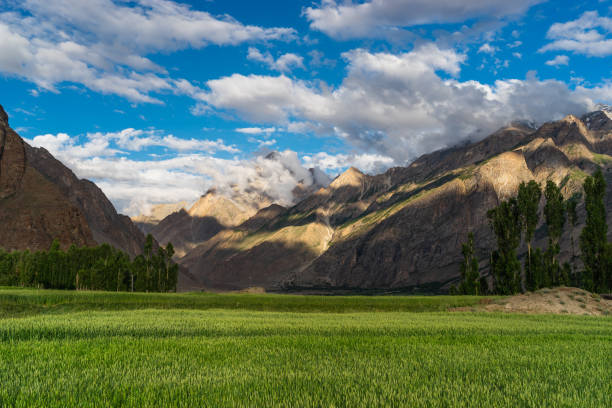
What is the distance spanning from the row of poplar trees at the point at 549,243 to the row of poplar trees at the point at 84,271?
3610 inches

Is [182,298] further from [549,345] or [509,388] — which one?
[509,388]

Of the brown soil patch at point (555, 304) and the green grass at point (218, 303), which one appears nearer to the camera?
the brown soil patch at point (555, 304)

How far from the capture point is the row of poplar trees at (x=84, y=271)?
11494 centimetres

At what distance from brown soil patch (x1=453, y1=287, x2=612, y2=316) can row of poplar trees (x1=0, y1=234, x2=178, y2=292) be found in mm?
94913

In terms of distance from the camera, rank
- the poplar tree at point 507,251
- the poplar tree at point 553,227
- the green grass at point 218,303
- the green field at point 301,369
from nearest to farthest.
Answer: the green field at point 301,369 < the green grass at point 218,303 < the poplar tree at point 553,227 < the poplar tree at point 507,251

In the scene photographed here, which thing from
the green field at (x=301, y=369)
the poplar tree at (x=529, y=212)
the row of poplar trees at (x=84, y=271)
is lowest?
the row of poplar trees at (x=84, y=271)

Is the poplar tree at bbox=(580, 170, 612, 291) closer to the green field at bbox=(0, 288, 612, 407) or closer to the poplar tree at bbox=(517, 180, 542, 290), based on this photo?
the poplar tree at bbox=(517, 180, 542, 290)

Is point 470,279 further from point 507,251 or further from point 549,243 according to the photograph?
point 549,243

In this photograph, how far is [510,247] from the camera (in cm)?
8944

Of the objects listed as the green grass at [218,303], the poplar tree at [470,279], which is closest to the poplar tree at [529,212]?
the poplar tree at [470,279]

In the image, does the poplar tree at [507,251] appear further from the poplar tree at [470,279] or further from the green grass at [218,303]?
the green grass at [218,303]

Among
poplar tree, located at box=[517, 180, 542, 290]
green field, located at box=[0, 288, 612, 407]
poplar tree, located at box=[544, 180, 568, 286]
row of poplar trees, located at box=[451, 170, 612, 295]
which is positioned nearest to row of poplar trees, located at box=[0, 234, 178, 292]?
row of poplar trees, located at box=[451, 170, 612, 295]

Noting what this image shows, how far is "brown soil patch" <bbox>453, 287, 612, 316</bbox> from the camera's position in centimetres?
4838

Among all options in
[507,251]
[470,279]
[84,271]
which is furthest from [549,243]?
[84,271]
